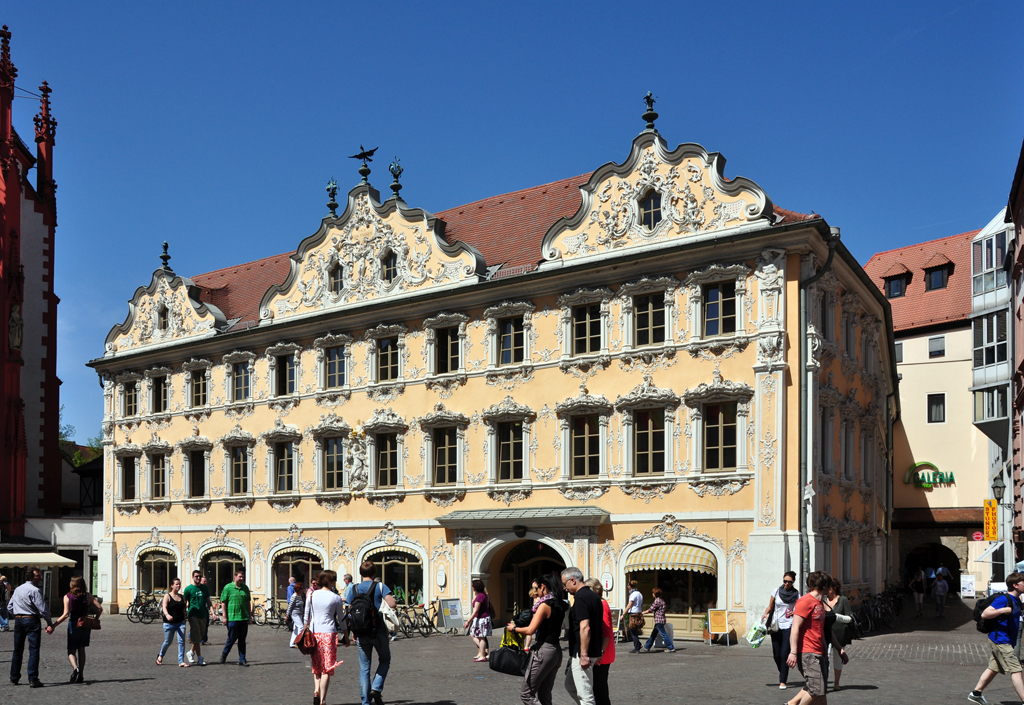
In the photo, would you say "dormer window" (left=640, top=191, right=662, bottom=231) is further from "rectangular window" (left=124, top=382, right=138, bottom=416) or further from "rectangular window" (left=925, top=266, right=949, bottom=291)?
"rectangular window" (left=925, top=266, right=949, bottom=291)

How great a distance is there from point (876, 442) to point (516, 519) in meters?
13.5

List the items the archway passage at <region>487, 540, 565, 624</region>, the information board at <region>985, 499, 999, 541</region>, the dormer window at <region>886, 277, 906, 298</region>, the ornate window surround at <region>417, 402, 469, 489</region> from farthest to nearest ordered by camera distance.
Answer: the dormer window at <region>886, 277, 906, 298</region>
the information board at <region>985, 499, 999, 541</region>
the ornate window surround at <region>417, 402, 469, 489</region>
the archway passage at <region>487, 540, 565, 624</region>

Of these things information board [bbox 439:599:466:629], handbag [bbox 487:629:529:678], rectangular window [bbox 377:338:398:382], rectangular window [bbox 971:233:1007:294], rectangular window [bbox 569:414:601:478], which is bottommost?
information board [bbox 439:599:466:629]

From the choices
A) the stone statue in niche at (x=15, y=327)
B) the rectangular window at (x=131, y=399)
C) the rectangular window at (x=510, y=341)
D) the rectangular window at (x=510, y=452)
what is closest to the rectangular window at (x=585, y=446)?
the rectangular window at (x=510, y=452)

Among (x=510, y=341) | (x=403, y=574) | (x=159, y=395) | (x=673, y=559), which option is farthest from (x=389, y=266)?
(x=673, y=559)

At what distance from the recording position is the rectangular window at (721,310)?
27078 millimetres

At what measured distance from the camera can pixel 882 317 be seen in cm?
3619

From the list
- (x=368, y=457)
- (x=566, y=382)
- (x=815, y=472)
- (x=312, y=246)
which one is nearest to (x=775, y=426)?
(x=815, y=472)

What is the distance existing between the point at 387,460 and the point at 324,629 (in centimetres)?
1892

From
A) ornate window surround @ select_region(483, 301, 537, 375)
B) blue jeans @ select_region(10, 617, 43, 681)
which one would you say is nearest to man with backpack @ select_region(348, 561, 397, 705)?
blue jeans @ select_region(10, 617, 43, 681)

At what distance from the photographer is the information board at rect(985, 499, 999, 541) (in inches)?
1716

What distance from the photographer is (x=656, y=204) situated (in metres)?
28.4

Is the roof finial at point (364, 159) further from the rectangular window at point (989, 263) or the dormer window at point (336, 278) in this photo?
the rectangular window at point (989, 263)

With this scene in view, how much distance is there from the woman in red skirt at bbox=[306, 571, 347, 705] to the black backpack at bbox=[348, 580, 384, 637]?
303 mm
